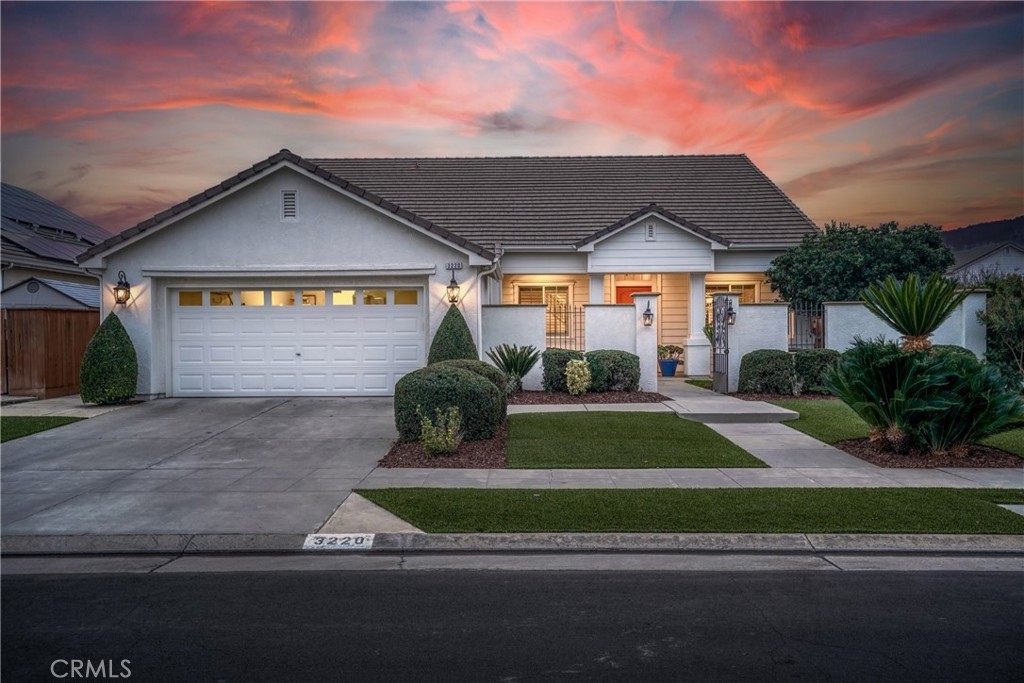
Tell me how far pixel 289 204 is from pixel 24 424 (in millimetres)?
7167

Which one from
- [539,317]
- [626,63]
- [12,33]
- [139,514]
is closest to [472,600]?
[139,514]

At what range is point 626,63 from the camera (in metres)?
17.2

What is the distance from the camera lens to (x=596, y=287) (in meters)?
20.2

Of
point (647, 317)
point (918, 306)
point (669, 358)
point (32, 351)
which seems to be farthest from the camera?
point (669, 358)

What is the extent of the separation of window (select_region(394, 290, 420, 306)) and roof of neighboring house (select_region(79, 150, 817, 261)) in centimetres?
410

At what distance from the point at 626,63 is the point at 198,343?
544 inches

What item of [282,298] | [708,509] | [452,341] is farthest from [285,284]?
[708,509]

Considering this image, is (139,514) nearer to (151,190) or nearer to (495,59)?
(495,59)

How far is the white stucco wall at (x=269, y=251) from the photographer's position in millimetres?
15000

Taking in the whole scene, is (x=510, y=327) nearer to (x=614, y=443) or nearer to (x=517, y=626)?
(x=614, y=443)

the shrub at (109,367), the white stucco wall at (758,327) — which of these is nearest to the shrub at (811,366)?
the white stucco wall at (758,327)

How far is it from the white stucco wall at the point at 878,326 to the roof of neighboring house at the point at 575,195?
14.1 ft

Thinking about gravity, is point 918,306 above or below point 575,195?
below

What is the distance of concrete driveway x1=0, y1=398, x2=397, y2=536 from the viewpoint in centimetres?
650
